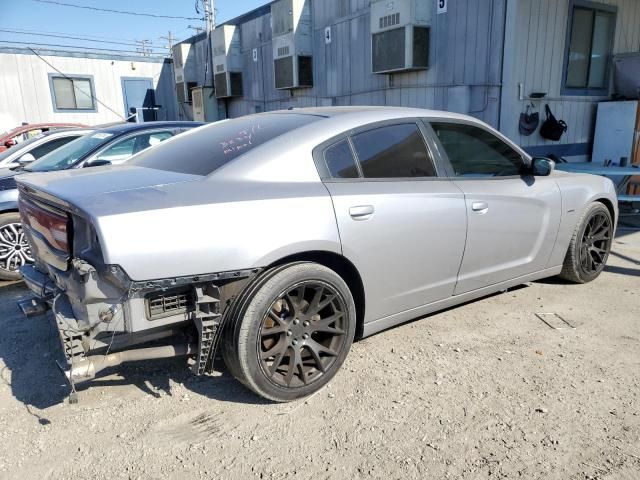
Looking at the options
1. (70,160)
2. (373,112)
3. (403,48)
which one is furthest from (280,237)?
(403,48)

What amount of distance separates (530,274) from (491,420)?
1730 mm

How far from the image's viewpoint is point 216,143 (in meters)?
3.18

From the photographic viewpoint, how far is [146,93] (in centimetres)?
2105

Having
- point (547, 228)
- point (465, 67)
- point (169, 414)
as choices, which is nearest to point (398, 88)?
point (465, 67)

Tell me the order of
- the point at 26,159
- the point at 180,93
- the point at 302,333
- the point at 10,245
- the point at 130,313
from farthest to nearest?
the point at 180,93, the point at 26,159, the point at 10,245, the point at 302,333, the point at 130,313

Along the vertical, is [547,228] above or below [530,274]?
above

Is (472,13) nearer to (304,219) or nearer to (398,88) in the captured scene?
(398,88)

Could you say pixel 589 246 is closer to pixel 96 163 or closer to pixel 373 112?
pixel 373 112

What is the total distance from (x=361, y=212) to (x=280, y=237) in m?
0.54

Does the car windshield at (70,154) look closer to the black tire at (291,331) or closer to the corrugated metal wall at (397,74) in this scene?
the black tire at (291,331)

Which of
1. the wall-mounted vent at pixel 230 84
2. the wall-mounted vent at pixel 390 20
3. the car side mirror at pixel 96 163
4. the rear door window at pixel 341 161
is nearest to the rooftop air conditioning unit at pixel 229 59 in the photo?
the wall-mounted vent at pixel 230 84

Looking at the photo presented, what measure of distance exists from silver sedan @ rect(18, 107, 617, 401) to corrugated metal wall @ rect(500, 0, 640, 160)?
483cm

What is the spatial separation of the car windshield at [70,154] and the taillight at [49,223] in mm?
2504

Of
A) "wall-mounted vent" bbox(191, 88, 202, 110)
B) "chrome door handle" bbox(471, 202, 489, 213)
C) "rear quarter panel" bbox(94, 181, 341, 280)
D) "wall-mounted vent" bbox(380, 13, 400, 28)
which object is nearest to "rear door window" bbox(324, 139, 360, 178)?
"rear quarter panel" bbox(94, 181, 341, 280)
